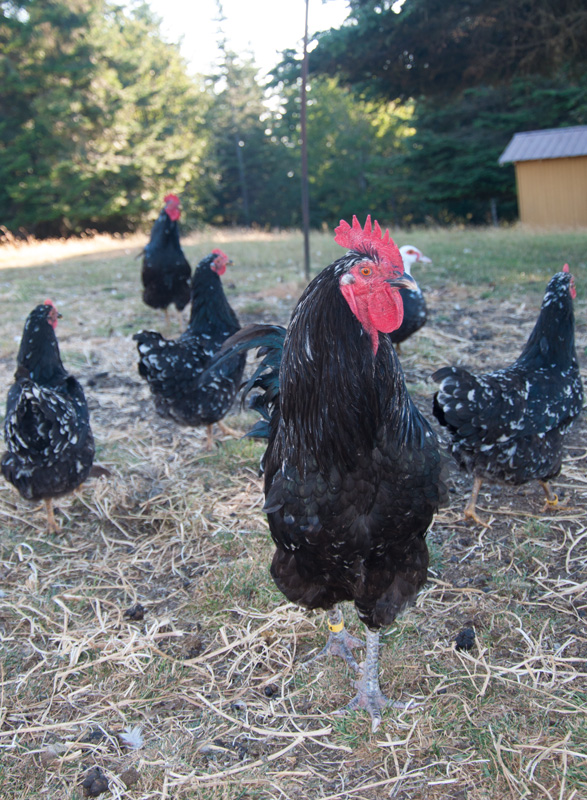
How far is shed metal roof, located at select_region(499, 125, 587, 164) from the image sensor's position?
18.1 meters

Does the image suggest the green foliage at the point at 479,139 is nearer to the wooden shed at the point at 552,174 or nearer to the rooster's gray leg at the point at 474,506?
the wooden shed at the point at 552,174

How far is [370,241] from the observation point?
2023 millimetres

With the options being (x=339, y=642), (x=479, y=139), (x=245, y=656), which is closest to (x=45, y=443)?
(x=245, y=656)

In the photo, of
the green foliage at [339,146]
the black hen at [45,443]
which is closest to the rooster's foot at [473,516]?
the black hen at [45,443]

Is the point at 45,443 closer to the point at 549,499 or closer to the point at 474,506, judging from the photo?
the point at 474,506

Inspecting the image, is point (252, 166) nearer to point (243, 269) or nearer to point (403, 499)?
point (243, 269)

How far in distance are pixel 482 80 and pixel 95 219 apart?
2331 centimetres

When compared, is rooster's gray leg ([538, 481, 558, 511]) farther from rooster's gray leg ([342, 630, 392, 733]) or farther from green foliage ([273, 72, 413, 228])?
green foliage ([273, 72, 413, 228])

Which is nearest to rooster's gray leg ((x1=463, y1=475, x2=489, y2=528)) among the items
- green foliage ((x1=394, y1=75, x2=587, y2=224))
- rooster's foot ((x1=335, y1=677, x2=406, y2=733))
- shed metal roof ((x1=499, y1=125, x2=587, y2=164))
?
rooster's foot ((x1=335, y1=677, x2=406, y2=733))

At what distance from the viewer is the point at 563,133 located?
1883 centimetres

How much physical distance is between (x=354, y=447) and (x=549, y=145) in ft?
68.2

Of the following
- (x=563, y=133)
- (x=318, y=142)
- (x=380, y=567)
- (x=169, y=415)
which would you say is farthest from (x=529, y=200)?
(x=318, y=142)

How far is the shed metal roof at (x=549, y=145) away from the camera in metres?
18.1

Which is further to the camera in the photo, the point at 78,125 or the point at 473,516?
the point at 78,125
